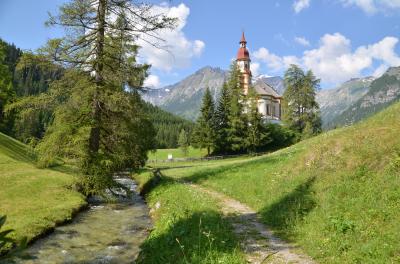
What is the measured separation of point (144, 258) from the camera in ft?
43.7

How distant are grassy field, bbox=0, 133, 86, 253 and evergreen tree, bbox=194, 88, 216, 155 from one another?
171ft

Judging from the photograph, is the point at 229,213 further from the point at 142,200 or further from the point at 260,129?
the point at 260,129

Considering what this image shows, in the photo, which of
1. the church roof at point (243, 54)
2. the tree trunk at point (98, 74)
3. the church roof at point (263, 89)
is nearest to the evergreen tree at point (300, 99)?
the church roof at point (263, 89)

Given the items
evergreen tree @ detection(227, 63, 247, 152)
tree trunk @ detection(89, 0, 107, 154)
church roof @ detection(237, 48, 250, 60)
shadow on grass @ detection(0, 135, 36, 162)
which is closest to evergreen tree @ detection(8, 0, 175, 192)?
tree trunk @ detection(89, 0, 107, 154)

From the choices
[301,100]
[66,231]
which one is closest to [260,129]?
[301,100]

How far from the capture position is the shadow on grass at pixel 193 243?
36.4ft

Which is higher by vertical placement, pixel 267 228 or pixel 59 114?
pixel 59 114

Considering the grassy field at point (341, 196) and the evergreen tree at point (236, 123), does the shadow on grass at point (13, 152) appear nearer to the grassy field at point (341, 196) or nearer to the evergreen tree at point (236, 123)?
the grassy field at point (341, 196)

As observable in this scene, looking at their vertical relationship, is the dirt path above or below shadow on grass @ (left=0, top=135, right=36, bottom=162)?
below

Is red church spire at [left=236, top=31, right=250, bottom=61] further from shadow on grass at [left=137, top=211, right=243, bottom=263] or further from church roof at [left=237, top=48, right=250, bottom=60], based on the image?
shadow on grass at [left=137, top=211, right=243, bottom=263]

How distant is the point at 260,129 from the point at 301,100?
11063mm

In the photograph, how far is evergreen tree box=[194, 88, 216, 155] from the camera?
86.5 m

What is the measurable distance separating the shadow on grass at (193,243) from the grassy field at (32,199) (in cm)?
540

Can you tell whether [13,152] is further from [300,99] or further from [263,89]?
[263,89]
